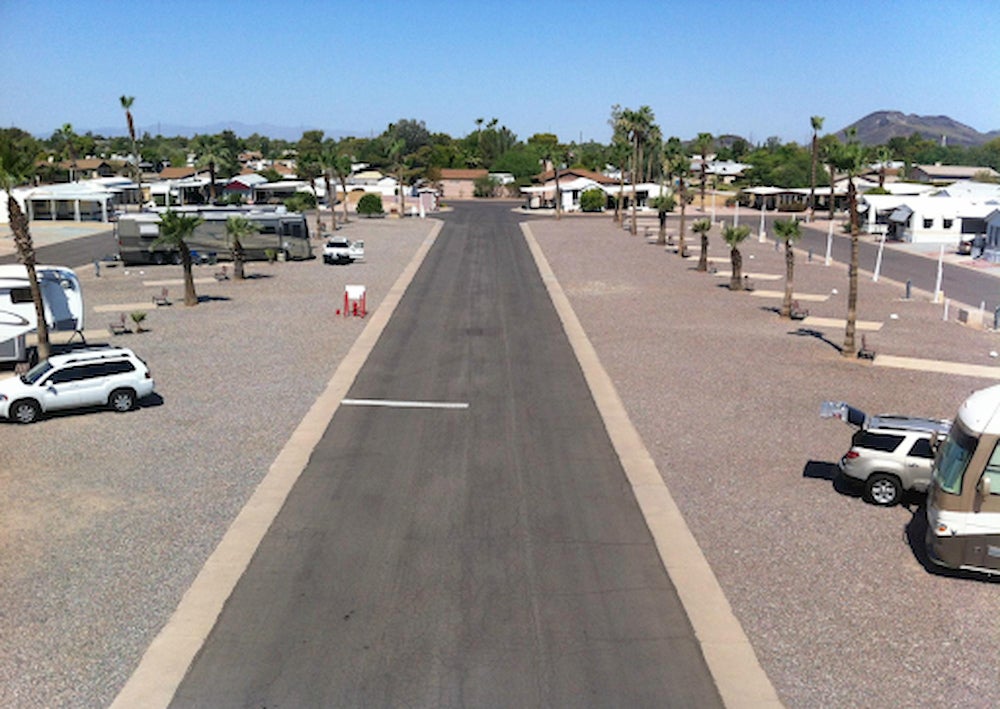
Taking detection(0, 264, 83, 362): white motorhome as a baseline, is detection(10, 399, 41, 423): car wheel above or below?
below

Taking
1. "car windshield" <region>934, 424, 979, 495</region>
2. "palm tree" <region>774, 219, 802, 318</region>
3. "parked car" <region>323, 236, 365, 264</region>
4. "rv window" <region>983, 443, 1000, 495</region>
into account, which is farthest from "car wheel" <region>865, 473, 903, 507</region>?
"parked car" <region>323, 236, 365, 264</region>

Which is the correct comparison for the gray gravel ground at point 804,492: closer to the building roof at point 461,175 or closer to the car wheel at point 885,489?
the car wheel at point 885,489

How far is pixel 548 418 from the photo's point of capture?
2275 centimetres

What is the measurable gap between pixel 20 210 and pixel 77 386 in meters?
7.50

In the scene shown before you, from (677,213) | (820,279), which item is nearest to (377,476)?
(820,279)

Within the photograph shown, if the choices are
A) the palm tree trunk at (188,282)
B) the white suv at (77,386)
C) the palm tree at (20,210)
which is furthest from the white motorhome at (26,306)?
the palm tree trunk at (188,282)

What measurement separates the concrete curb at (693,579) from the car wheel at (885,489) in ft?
12.6

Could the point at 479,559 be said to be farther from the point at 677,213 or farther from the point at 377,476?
the point at 677,213

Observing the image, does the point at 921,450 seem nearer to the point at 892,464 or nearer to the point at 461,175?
the point at 892,464

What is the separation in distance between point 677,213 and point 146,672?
98.0 meters

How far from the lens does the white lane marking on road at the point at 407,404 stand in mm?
23609

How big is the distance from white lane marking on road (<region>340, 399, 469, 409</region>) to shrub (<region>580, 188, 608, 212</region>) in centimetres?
8736

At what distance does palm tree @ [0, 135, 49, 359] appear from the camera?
25.8 metres

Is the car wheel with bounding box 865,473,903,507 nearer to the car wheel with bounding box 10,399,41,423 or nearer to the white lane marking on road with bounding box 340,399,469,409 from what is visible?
the white lane marking on road with bounding box 340,399,469,409
